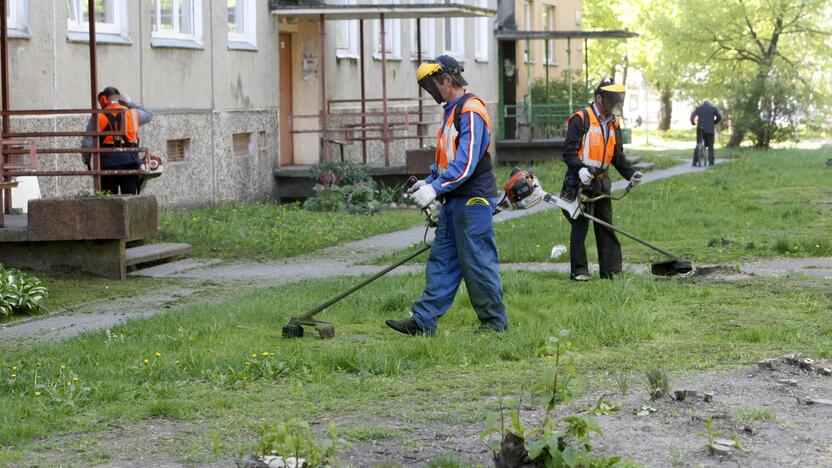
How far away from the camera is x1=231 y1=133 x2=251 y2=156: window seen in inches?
860

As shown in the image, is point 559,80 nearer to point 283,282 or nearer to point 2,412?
point 283,282

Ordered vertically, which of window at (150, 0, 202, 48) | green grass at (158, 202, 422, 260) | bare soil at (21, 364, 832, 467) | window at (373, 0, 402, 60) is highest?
window at (373, 0, 402, 60)

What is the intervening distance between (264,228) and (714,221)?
213 inches

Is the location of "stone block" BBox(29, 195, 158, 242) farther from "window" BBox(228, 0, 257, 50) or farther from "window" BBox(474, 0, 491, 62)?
"window" BBox(474, 0, 491, 62)

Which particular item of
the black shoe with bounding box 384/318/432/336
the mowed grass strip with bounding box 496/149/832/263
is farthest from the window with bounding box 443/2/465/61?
the black shoe with bounding box 384/318/432/336

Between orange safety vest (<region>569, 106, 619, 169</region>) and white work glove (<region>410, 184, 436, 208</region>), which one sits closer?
white work glove (<region>410, 184, 436, 208</region>)

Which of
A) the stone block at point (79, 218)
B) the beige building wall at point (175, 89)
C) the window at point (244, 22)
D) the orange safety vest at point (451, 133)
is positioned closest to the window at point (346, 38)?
the beige building wall at point (175, 89)

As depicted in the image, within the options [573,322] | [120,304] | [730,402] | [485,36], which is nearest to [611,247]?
[573,322]

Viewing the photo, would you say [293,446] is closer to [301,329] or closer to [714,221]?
[301,329]

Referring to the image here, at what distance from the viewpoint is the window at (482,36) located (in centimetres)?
3603

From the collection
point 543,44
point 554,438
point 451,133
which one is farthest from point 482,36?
point 554,438

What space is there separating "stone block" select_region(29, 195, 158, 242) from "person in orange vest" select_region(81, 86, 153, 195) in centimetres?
170

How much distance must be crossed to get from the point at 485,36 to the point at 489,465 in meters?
31.6

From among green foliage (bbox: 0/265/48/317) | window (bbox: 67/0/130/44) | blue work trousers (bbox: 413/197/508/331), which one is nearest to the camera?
blue work trousers (bbox: 413/197/508/331)
